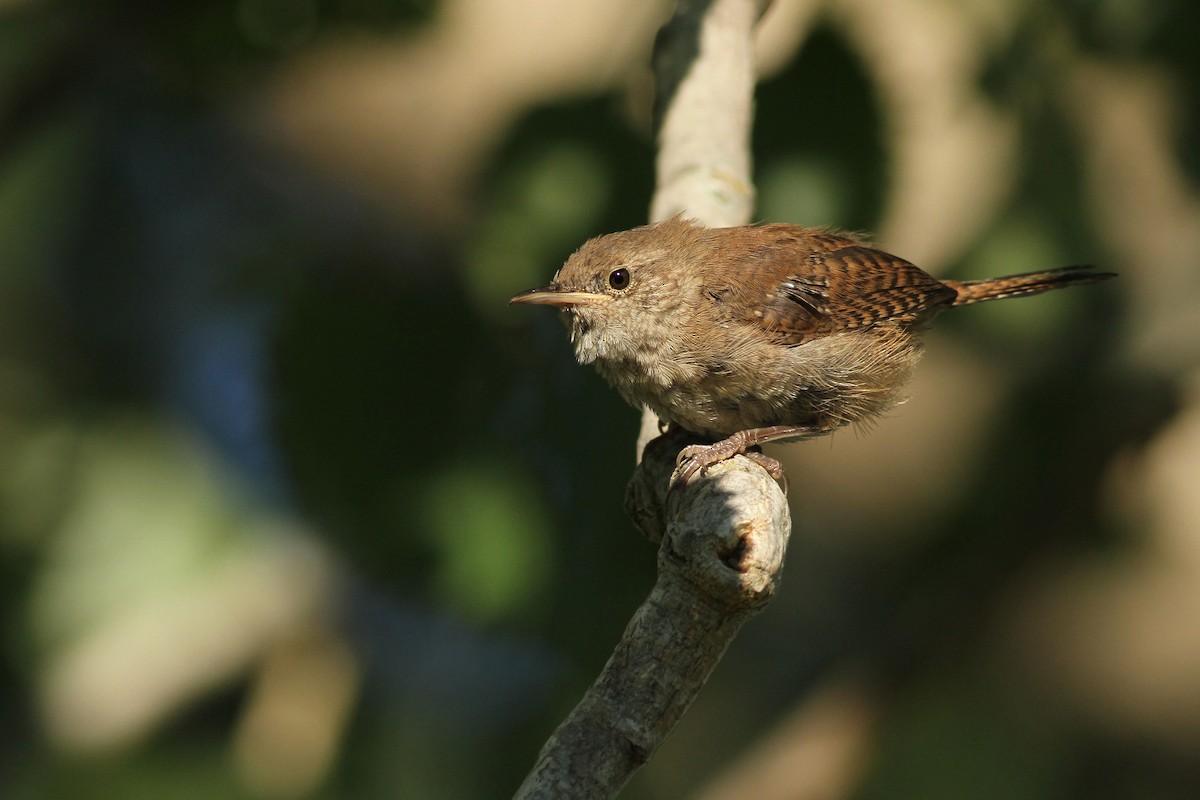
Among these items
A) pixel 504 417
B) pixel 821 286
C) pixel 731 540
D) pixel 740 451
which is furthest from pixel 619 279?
pixel 504 417

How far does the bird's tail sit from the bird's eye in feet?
3.81

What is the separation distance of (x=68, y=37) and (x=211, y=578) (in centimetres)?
283

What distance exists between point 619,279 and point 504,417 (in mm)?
1951

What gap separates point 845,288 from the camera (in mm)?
3504

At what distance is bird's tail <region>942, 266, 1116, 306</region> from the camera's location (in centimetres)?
371

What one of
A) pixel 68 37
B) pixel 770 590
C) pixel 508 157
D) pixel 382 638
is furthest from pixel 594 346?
pixel 68 37

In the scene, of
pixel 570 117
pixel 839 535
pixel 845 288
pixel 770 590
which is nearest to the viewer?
pixel 770 590

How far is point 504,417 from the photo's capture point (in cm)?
520

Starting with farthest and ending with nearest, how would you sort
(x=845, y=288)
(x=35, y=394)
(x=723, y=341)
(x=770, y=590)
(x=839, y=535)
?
(x=839, y=535), (x=35, y=394), (x=845, y=288), (x=723, y=341), (x=770, y=590)

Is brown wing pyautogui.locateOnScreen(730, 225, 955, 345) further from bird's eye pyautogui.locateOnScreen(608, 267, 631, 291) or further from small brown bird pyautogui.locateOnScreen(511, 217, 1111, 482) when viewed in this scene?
bird's eye pyautogui.locateOnScreen(608, 267, 631, 291)

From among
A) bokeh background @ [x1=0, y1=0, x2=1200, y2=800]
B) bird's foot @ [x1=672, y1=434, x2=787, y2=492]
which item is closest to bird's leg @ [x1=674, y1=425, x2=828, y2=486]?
bird's foot @ [x1=672, y1=434, x2=787, y2=492]

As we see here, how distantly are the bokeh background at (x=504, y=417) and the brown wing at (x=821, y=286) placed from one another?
1.11 metres

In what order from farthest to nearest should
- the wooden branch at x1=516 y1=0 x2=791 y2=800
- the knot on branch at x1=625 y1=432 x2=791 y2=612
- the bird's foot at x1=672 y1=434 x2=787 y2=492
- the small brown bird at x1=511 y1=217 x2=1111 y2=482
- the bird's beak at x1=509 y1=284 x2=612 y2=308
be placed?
the bird's beak at x1=509 y1=284 x2=612 y2=308, the small brown bird at x1=511 y1=217 x2=1111 y2=482, the bird's foot at x1=672 y1=434 x2=787 y2=492, the knot on branch at x1=625 y1=432 x2=791 y2=612, the wooden branch at x1=516 y1=0 x2=791 y2=800

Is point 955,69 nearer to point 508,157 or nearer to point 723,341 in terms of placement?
point 508,157
